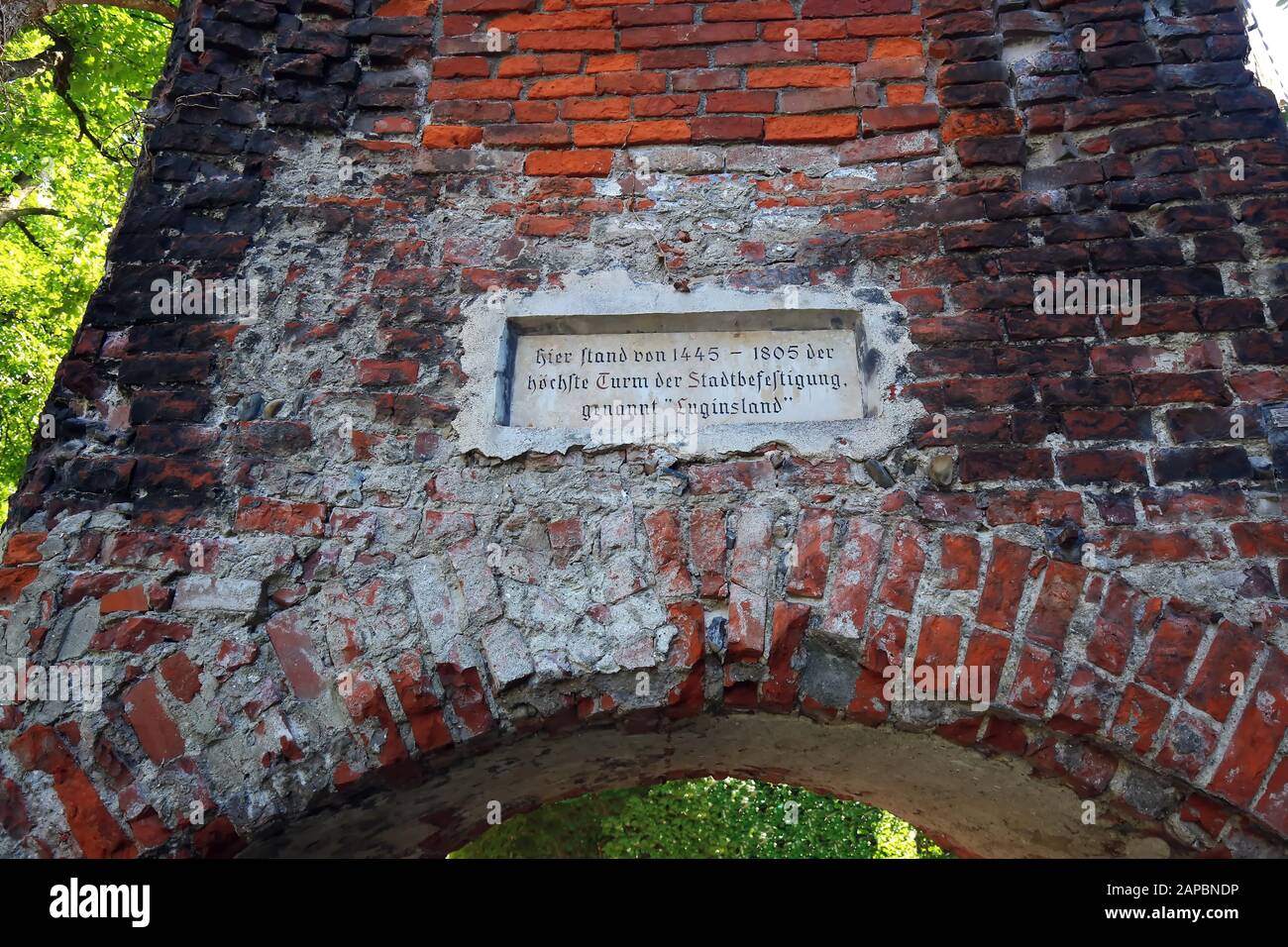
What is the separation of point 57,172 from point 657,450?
8.49 meters

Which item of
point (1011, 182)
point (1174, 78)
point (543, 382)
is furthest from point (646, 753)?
point (1174, 78)

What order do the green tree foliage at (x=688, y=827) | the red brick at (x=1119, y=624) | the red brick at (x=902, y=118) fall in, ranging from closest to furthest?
the red brick at (x=1119, y=624)
the red brick at (x=902, y=118)
the green tree foliage at (x=688, y=827)

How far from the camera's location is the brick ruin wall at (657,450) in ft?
6.96

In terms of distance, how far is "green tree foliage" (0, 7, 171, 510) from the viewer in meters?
6.62

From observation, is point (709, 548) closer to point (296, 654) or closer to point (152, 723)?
point (296, 654)

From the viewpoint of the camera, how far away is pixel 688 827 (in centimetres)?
779

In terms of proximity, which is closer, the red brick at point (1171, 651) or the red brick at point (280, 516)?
the red brick at point (1171, 651)

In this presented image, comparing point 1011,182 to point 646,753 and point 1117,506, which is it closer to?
point 1117,506

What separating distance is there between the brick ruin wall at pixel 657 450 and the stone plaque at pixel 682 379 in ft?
0.48

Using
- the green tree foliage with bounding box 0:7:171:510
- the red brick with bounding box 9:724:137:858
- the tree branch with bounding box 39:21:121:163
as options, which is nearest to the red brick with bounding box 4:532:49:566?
the red brick with bounding box 9:724:137:858

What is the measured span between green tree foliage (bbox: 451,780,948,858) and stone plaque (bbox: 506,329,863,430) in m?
5.19

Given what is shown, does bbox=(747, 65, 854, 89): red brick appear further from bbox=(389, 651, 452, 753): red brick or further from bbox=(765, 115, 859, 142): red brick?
bbox=(389, 651, 452, 753): red brick

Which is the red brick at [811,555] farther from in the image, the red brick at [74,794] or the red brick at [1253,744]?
the red brick at [74,794]

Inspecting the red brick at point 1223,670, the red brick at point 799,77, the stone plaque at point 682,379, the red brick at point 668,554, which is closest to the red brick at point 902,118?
the red brick at point 799,77
